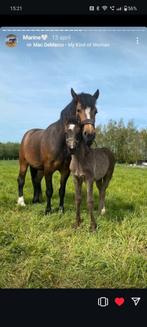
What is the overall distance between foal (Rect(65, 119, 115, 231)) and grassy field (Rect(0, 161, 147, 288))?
0.29ft

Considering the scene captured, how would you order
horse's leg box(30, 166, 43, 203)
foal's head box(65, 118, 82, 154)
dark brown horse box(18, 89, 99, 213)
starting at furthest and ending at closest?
horse's leg box(30, 166, 43, 203)
dark brown horse box(18, 89, 99, 213)
foal's head box(65, 118, 82, 154)

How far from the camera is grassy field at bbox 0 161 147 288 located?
2316mm

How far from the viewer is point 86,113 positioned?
2.94 meters

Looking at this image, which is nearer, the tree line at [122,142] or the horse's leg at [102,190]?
the tree line at [122,142]

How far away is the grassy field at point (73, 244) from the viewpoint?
2316 millimetres

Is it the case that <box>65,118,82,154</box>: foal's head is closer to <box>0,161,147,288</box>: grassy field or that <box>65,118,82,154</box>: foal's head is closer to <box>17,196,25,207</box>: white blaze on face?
<box>0,161,147,288</box>: grassy field

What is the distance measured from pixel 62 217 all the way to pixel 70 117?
886mm

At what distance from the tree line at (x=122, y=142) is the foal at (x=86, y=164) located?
0.59ft

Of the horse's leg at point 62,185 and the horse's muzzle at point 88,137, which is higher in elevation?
the horse's muzzle at point 88,137

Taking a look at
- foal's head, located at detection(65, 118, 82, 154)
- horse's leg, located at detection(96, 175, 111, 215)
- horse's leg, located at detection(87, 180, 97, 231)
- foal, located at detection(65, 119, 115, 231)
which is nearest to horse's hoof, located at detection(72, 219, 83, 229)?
foal, located at detection(65, 119, 115, 231)
